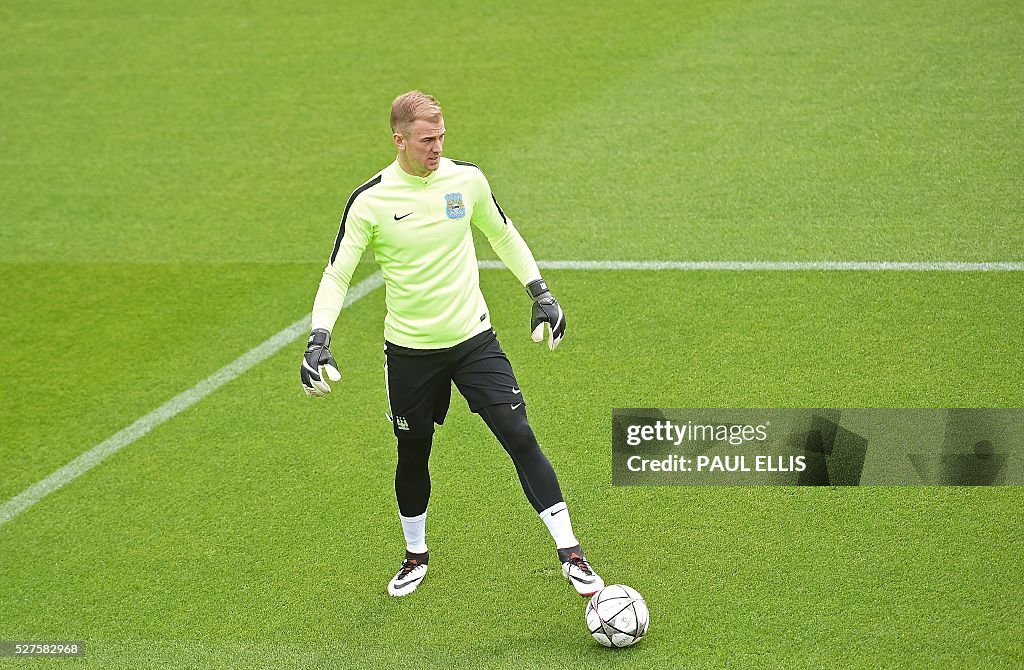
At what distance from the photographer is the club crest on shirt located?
5750 mm

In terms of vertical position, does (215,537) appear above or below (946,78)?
below

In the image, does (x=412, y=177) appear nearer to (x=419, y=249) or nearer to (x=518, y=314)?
(x=419, y=249)

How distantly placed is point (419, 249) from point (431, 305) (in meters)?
0.27

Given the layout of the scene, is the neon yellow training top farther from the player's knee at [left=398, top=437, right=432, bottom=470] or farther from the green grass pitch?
the green grass pitch

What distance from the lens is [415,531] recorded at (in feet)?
20.7

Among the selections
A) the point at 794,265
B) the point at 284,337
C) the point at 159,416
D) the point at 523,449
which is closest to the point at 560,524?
the point at 523,449

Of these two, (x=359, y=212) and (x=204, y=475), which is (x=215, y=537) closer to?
(x=204, y=475)

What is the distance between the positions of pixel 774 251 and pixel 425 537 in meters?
4.43

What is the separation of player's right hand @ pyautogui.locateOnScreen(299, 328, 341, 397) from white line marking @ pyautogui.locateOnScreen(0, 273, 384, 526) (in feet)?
8.51

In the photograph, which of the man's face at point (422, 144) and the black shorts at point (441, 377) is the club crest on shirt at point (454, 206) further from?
the black shorts at point (441, 377)

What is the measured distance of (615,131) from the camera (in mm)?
12156

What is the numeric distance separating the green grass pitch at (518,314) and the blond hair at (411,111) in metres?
2.33

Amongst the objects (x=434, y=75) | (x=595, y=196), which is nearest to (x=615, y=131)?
(x=595, y=196)

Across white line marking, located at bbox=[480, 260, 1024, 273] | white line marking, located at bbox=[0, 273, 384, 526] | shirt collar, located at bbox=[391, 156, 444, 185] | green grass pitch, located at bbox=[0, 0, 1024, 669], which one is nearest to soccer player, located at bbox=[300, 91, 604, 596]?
shirt collar, located at bbox=[391, 156, 444, 185]
